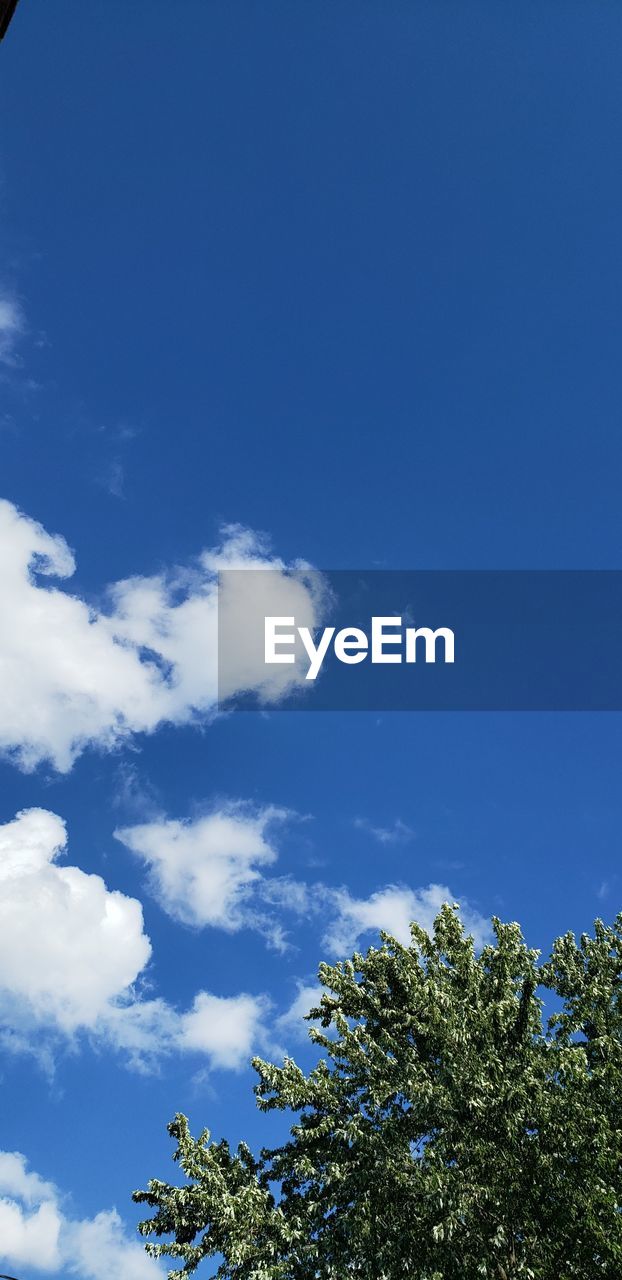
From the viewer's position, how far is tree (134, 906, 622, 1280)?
17984mm

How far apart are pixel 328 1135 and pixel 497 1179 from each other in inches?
243

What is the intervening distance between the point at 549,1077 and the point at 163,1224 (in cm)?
1152

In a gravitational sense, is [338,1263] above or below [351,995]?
below

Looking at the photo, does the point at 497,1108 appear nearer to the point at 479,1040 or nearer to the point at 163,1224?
the point at 479,1040

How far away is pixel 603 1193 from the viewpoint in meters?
17.1

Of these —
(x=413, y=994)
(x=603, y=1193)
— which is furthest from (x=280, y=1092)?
(x=603, y=1193)

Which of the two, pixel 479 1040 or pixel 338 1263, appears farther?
pixel 479 1040

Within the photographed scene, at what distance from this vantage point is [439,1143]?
63.9 feet

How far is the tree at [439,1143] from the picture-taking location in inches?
708

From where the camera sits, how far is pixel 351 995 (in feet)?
84.8

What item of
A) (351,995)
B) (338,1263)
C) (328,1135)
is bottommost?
(338,1263)

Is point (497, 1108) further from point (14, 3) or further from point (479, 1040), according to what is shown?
point (14, 3)

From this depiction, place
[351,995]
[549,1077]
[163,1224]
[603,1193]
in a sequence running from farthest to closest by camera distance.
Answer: [351,995] → [163,1224] → [549,1077] → [603,1193]

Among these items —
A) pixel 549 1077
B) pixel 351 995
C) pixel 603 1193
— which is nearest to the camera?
pixel 603 1193
